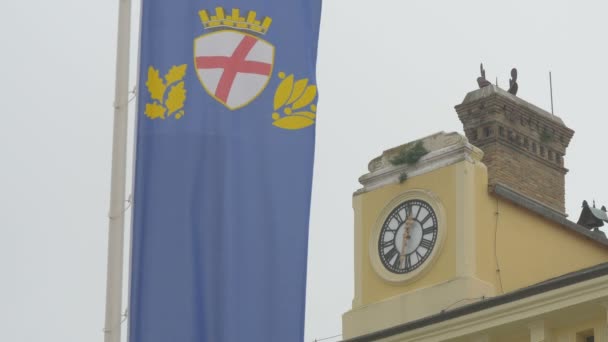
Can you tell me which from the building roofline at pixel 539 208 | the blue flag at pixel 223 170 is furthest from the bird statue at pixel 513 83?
the blue flag at pixel 223 170

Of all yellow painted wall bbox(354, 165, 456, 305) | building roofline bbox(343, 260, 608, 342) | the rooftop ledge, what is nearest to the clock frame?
yellow painted wall bbox(354, 165, 456, 305)

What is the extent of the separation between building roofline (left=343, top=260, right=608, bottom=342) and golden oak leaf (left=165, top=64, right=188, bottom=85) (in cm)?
1434

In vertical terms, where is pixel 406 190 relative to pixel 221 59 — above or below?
above

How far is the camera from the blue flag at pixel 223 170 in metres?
19.6

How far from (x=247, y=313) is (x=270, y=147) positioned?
66.0 inches

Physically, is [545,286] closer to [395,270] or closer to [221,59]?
[395,270]

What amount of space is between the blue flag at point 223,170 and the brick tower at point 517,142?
21989 mm

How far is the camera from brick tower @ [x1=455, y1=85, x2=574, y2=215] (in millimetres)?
42500

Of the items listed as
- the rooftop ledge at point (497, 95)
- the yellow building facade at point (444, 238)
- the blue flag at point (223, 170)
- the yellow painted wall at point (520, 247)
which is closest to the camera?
the blue flag at point (223, 170)

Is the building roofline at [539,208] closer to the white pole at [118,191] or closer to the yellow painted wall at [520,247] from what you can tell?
the yellow painted wall at [520,247]

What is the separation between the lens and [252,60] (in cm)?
2025

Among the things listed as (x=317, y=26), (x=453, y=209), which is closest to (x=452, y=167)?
(x=453, y=209)

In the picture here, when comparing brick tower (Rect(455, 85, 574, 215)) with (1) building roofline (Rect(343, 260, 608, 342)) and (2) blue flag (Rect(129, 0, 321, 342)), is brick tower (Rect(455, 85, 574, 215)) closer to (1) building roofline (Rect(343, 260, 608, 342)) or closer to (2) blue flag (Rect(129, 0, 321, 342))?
(1) building roofline (Rect(343, 260, 608, 342))

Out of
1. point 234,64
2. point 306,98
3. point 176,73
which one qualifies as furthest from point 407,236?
point 176,73
